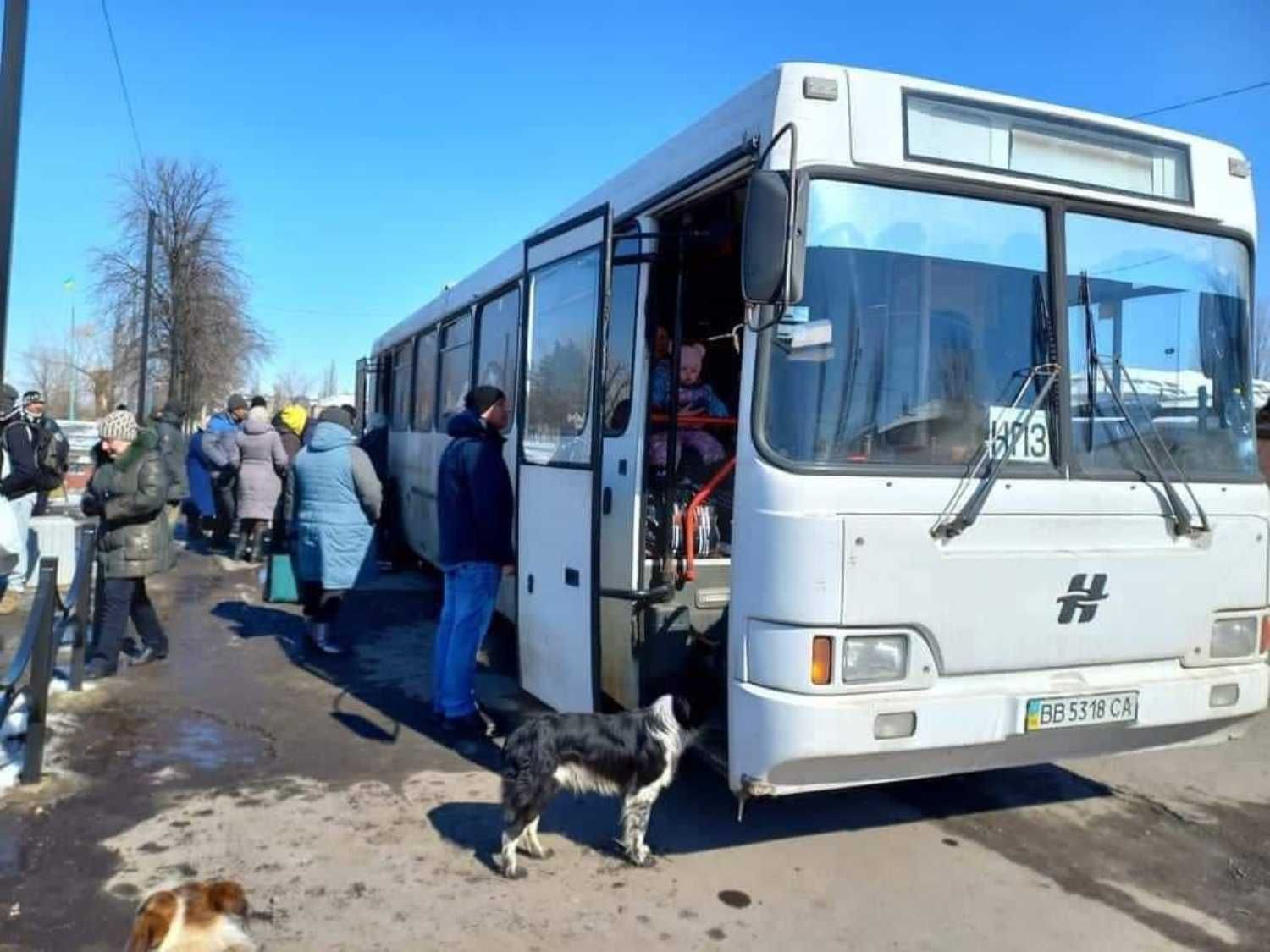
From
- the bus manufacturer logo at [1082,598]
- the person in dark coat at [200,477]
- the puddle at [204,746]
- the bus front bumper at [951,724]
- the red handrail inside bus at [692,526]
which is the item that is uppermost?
the person in dark coat at [200,477]

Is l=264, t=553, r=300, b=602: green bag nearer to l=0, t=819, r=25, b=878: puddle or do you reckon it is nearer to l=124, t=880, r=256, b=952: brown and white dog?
l=0, t=819, r=25, b=878: puddle

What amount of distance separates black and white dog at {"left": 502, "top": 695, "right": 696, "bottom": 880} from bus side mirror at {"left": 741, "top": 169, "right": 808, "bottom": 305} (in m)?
1.80

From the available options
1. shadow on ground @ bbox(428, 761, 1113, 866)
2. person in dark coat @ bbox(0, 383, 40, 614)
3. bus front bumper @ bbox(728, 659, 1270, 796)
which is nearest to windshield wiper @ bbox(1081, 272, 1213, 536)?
bus front bumper @ bbox(728, 659, 1270, 796)

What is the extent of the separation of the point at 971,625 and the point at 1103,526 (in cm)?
74

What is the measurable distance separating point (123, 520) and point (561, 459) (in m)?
3.25

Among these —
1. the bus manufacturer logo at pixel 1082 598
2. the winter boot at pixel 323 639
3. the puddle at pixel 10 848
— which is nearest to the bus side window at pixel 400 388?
the winter boot at pixel 323 639

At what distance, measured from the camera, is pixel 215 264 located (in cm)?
2627

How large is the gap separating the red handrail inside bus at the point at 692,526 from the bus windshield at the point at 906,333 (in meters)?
1.21

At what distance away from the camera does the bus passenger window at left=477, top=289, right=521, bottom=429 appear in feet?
24.2

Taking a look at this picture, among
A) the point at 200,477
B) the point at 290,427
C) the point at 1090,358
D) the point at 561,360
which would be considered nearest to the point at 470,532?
the point at 561,360

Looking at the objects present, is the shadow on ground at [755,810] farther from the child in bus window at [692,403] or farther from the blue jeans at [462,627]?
the child in bus window at [692,403]

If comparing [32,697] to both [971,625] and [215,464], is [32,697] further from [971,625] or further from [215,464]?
[215,464]

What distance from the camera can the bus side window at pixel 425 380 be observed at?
34.3 feet

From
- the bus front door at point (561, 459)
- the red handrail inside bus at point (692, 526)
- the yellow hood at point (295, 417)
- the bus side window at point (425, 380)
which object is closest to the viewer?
the bus front door at point (561, 459)
